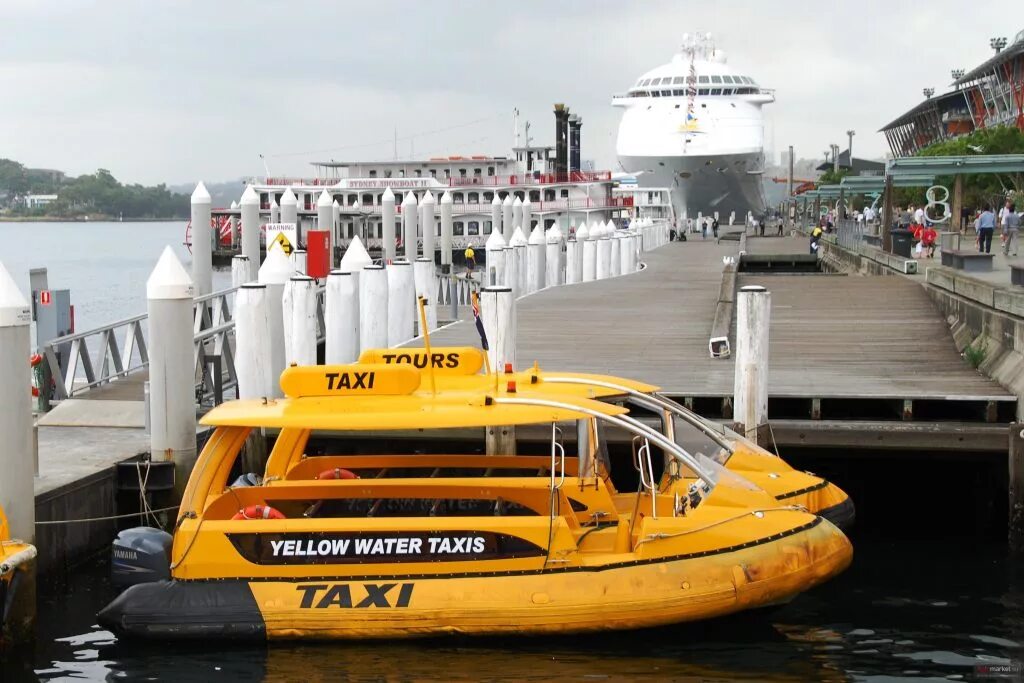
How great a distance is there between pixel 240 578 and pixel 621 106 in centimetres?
8846

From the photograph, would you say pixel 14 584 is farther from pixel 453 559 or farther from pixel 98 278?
pixel 98 278

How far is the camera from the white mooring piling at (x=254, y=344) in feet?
46.8

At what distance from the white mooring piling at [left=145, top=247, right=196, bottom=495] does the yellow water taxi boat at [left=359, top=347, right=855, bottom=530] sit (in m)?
2.11

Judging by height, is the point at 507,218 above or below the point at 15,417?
above

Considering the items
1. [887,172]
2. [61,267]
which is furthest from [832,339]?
[61,267]

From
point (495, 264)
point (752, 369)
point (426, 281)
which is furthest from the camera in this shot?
point (495, 264)

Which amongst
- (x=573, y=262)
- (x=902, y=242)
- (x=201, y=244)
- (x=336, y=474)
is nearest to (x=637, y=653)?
(x=336, y=474)

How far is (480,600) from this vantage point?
10117mm

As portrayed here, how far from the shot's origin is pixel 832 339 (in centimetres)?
1920

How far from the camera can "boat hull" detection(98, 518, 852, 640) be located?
Result: 33.2ft

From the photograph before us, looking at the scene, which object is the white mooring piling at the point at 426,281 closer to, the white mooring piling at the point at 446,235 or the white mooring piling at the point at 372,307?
the white mooring piling at the point at 372,307

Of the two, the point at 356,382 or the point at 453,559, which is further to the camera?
the point at 356,382

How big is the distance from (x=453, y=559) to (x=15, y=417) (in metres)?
3.58

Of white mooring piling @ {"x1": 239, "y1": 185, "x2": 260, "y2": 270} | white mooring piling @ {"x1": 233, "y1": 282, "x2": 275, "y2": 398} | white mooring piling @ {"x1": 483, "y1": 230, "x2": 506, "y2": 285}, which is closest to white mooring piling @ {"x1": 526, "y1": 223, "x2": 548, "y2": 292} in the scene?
white mooring piling @ {"x1": 483, "y1": 230, "x2": 506, "y2": 285}
